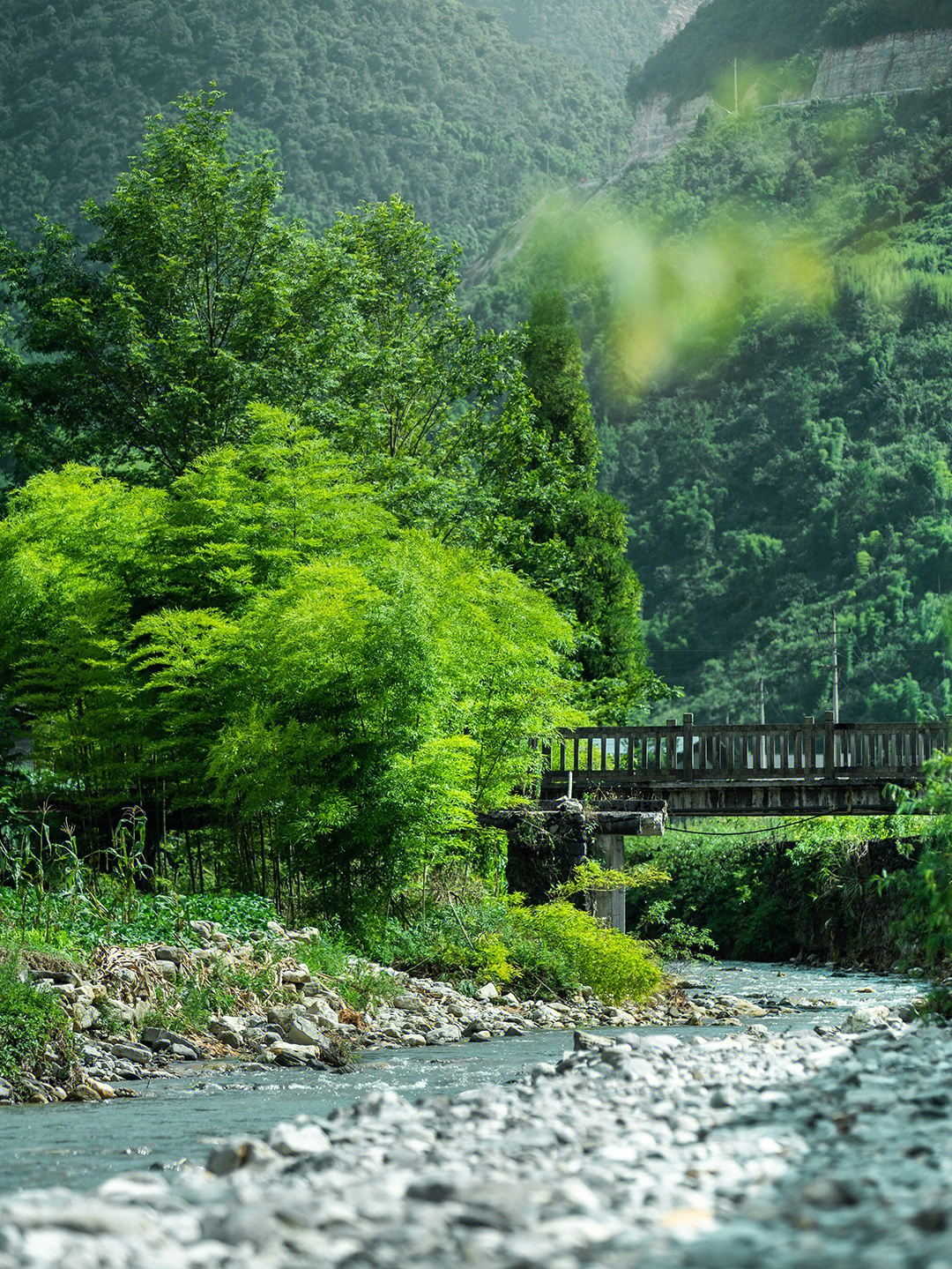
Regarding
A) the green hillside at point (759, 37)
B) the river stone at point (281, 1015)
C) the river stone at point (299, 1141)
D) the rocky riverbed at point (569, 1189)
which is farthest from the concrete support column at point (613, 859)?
the green hillside at point (759, 37)

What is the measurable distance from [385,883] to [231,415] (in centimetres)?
1030

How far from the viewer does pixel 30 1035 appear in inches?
336

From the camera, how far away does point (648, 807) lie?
58.0ft

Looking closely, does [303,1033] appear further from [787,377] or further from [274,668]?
[787,377]

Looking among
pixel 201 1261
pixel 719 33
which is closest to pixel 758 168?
pixel 719 33

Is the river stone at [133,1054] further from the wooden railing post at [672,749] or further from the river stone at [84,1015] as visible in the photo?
the wooden railing post at [672,749]

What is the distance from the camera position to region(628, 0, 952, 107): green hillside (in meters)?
84.9

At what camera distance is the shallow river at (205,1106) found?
6.18 metres

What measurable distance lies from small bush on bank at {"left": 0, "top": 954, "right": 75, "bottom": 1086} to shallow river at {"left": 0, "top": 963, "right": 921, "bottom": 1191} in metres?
0.51

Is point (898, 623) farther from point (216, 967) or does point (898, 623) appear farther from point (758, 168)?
point (216, 967)

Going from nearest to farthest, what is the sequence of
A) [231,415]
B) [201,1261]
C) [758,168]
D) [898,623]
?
1. [201,1261]
2. [231,415]
3. [898,623]
4. [758,168]

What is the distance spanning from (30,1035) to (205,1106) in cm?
138

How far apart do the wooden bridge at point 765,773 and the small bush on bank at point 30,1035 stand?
9.86 meters

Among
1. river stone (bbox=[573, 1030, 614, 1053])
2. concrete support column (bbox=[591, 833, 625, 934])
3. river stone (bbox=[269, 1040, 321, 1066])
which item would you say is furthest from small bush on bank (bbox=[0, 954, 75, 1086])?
concrete support column (bbox=[591, 833, 625, 934])
